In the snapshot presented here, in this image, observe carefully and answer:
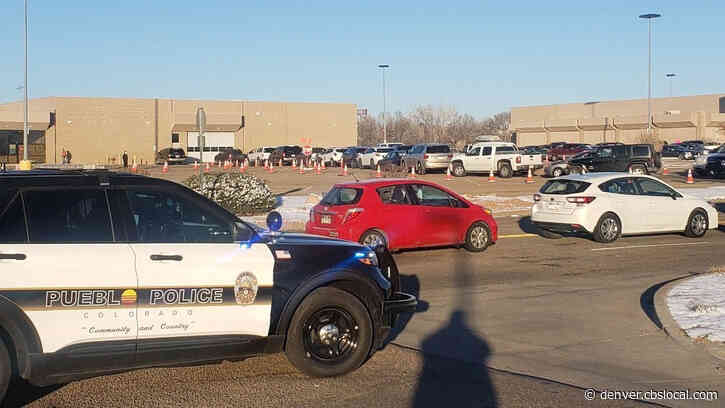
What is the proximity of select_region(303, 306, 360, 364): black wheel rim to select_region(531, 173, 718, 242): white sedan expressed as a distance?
35.0 ft

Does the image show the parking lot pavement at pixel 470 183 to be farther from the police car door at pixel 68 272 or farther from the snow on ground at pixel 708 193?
the police car door at pixel 68 272

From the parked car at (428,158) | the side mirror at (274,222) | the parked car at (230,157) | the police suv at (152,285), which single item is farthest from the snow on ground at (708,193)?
the parked car at (230,157)

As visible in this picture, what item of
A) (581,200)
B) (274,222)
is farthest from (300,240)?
(581,200)

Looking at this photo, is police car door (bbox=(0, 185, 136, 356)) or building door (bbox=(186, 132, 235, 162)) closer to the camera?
police car door (bbox=(0, 185, 136, 356))

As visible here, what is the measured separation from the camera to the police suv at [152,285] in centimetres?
611

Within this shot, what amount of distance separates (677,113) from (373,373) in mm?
83698

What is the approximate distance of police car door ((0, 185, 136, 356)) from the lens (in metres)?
6.05

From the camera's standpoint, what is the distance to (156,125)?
253 feet

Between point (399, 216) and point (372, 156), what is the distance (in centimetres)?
4019

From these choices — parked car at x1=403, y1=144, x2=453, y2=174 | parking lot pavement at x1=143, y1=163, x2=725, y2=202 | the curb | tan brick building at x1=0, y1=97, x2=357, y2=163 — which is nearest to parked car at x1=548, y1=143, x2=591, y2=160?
parking lot pavement at x1=143, y1=163, x2=725, y2=202

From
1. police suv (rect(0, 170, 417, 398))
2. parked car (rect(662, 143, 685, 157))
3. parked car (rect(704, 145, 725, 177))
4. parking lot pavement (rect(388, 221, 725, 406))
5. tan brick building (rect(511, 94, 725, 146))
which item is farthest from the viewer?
tan brick building (rect(511, 94, 725, 146))

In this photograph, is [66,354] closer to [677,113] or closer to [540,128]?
[677,113]

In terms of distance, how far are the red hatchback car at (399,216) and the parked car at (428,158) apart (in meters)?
29.3

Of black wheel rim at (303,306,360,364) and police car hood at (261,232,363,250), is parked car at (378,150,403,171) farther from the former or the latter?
black wheel rim at (303,306,360,364)
